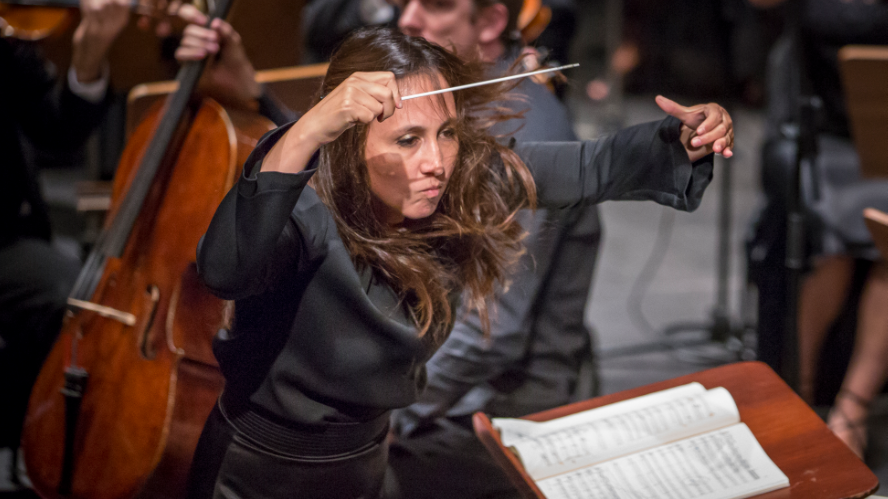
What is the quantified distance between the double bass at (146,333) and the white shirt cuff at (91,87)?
13.4 inches

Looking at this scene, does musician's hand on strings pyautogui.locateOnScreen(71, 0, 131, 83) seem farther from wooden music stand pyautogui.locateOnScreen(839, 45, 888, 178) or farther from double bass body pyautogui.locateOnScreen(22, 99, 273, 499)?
wooden music stand pyautogui.locateOnScreen(839, 45, 888, 178)

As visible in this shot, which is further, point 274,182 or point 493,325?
point 493,325

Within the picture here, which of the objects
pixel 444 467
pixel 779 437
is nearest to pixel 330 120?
pixel 444 467

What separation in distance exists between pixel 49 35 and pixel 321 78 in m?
0.81

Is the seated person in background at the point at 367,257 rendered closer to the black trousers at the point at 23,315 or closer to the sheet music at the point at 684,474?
the sheet music at the point at 684,474

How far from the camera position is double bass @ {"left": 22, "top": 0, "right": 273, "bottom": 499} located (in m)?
0.83

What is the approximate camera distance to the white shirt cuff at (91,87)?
4.24 feet

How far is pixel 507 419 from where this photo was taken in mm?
880

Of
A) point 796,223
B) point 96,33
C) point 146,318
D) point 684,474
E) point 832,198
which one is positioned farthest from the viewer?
point 832,198

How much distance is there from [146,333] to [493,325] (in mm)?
431

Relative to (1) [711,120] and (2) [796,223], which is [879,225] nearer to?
(2) [796,223]

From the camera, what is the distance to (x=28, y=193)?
1355 millimetres

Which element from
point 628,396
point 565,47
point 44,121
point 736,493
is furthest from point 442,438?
point 565,47

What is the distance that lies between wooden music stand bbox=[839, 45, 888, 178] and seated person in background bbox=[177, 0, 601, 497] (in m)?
0.66
